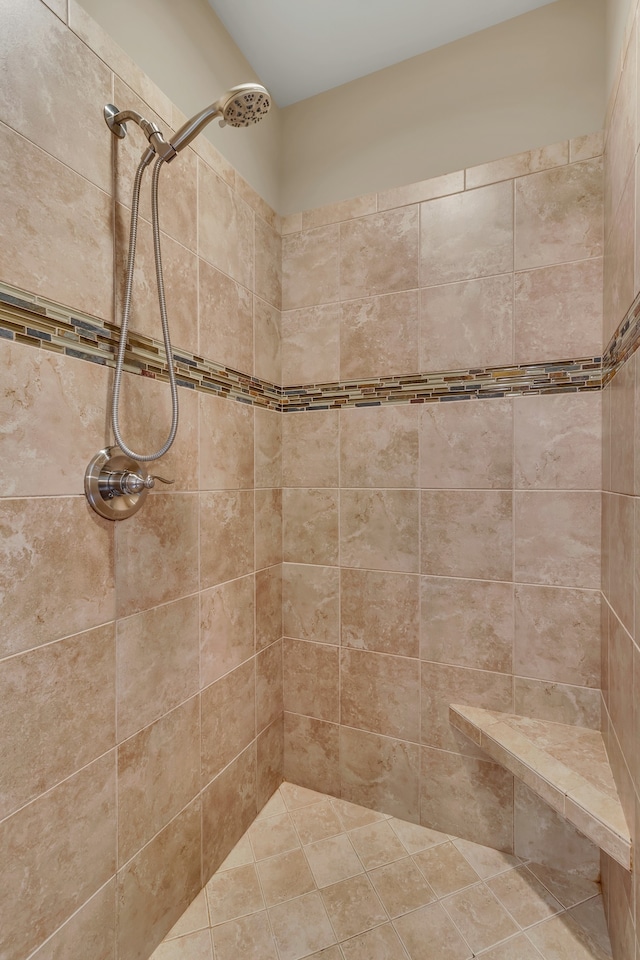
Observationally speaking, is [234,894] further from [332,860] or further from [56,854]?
[56,854]

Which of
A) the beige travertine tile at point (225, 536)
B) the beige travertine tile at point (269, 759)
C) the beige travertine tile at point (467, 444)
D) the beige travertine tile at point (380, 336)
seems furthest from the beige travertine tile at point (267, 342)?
the beige travertine tile at point (269, 759)

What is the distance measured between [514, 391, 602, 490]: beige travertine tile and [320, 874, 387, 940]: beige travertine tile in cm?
127

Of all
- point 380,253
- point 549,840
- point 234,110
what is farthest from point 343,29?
point 549,840

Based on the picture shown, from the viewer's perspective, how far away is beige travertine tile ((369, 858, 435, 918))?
1243 millimetres

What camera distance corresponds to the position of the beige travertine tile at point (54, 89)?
2.65ft

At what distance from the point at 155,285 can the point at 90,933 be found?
1.48 metres

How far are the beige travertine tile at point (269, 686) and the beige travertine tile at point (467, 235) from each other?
143 cm

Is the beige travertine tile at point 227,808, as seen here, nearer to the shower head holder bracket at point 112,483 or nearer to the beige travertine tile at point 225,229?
the shower head holder bracket at point 112,483

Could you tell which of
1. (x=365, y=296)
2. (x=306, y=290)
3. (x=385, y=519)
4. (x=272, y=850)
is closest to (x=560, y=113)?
(x=365, y=296)

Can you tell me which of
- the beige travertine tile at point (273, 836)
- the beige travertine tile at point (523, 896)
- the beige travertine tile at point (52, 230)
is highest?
the beige travertine tile at point (52, 230)

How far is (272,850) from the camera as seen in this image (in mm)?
1432

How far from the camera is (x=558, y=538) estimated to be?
1358 mm

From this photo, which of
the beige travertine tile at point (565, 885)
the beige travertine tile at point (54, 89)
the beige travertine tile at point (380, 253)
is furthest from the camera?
the beige travertine tile at point (380, 253)

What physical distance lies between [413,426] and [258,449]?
1.80 ft
